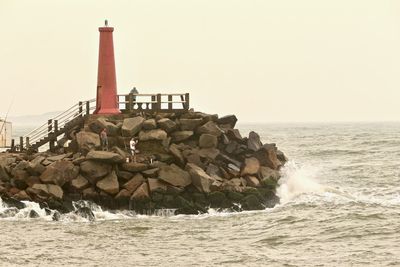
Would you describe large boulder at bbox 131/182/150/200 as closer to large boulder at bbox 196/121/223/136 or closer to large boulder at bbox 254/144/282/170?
large boulder at bbox 196/121/223/136

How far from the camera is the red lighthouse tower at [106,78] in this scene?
33.7 m

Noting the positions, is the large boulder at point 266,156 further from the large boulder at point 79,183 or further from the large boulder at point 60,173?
the large boulder at point 60,173

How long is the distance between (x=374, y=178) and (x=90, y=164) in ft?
63.1

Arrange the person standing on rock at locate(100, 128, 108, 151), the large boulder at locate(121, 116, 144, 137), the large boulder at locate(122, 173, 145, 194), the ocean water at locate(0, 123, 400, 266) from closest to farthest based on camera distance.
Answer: the ocean water at locate(0, 123, 400, 266)
the large boulder at locate(122, 173, 145, 194)
the person standing on rock at locate(100, 128, 108, 151)
the large boulder at locate(121, 116, 144, 137)

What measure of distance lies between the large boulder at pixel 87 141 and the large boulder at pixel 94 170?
1.60 m

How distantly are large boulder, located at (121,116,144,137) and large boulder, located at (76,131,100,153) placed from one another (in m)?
1.06

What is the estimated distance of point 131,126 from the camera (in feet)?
102

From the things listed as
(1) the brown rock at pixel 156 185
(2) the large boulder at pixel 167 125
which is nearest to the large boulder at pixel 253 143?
(2) the large boulder at pixel 167 125

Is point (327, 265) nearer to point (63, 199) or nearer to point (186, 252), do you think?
point (186, 252)

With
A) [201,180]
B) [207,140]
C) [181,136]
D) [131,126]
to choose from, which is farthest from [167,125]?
[201,180]

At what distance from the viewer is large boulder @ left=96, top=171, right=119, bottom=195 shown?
28.2 m

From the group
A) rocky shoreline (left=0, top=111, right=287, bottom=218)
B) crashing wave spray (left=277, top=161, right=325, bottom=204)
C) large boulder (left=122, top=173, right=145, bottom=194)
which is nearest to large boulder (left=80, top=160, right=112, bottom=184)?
rocky shoreline (left=0, top=111, right=287, bottom=218)

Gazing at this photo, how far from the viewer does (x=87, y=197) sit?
93.4 feet

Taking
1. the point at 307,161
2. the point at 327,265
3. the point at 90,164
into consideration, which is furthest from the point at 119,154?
the point at 307,161
